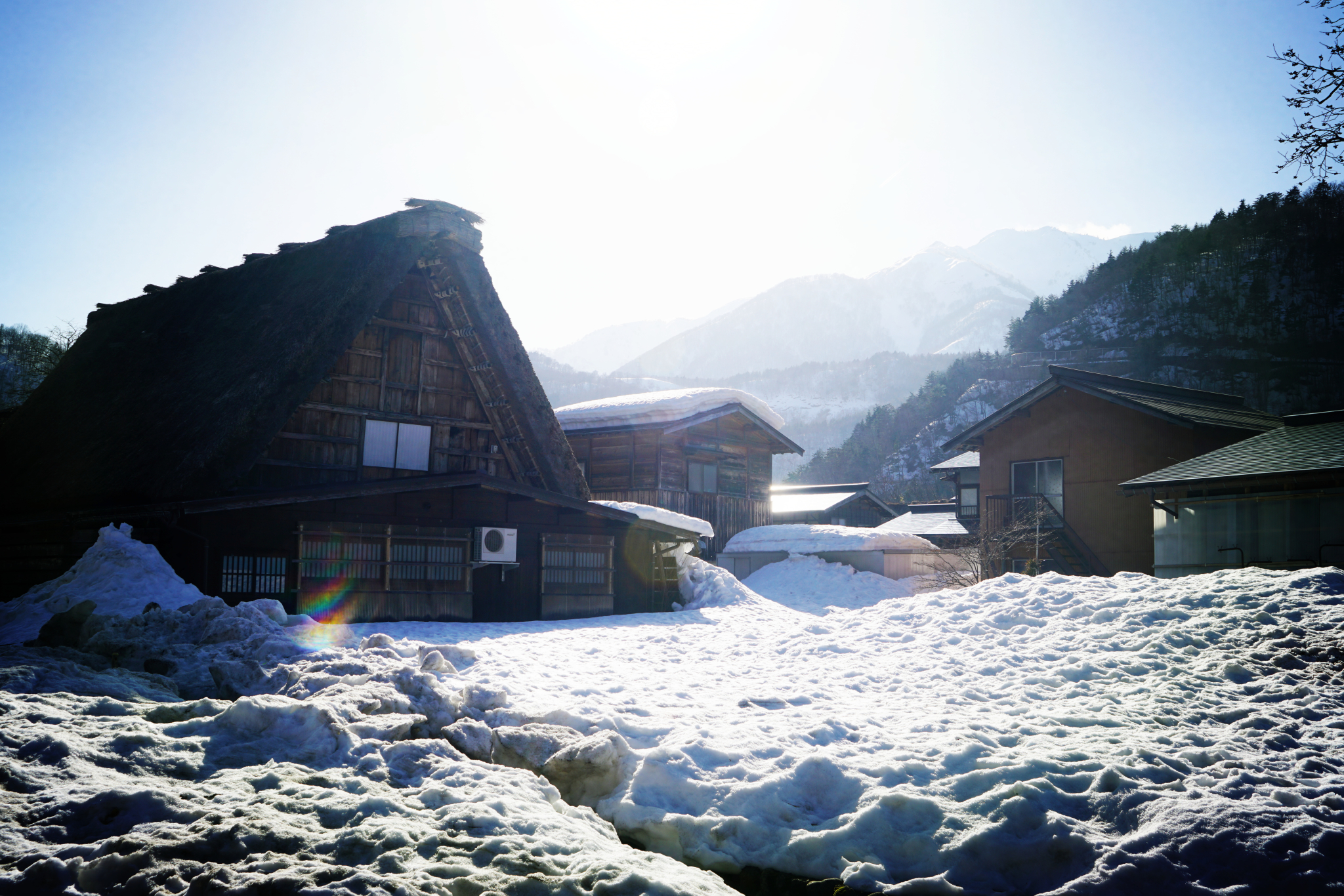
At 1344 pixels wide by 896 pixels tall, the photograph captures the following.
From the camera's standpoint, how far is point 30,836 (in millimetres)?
3438

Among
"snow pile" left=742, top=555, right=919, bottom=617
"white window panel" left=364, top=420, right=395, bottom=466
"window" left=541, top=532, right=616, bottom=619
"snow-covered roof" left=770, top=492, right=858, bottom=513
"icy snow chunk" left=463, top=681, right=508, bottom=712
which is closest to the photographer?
"icy snow chunk" left=463, top=681, right=508, bottom=712

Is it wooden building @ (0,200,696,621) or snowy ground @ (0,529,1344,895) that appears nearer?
snowy ground @ (0,529,1344,895)

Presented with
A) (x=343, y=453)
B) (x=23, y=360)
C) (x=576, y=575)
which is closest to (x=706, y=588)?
(x=576, y=575)

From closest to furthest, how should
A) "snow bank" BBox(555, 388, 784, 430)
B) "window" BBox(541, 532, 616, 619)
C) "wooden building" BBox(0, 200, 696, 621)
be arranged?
"wooden building" BBox(0, 200, 696, 621), "window" BBox(541, 532, 616, 619), "snow bank" BBox(555, 388, 784, 430)

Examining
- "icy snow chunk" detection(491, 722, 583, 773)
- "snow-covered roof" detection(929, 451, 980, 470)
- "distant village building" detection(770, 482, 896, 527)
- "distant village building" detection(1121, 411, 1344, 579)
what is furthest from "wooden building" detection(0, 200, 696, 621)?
"distant village building" detection(770, 482, 896, 527)

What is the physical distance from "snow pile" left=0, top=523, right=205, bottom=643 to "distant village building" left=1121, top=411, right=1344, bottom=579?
15.4 meters

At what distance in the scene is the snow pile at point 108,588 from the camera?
876 centimetres

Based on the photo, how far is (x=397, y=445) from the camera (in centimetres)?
1445

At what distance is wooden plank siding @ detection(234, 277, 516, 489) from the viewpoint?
13219 millimetres

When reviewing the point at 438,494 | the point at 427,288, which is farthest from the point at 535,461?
the point at 427,288

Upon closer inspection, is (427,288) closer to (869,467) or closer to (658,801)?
(658,801)

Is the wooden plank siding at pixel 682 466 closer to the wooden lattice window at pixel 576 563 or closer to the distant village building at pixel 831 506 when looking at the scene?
the distant village building at pixel 831 506

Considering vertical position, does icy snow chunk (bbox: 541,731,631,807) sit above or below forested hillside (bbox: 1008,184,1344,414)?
below

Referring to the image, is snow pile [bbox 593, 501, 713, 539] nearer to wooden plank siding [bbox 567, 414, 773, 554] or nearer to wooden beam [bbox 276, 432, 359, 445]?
wooden beam [bbox 276, 432, 359, 445]
